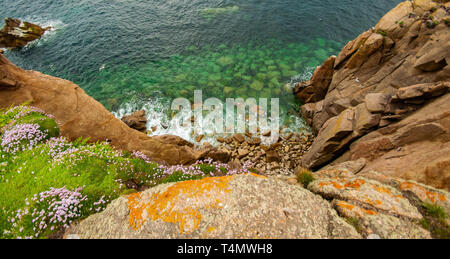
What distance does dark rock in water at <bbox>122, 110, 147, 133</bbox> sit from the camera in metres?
22.8

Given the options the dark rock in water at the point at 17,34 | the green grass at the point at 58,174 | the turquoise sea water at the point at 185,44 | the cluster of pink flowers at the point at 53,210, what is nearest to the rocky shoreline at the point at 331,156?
the cluster of pink flowers at the point at 53,210

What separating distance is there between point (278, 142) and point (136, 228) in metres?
17.7

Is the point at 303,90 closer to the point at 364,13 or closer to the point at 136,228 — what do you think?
the point at 136,228

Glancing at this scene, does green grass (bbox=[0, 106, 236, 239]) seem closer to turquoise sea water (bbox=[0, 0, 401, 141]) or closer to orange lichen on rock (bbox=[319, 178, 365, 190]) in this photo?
orange lichen on rock (bbox=[319, 178, 365, 190])

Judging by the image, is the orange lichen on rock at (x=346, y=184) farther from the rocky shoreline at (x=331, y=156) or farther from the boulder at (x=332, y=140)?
the boulder at (x=332, y=140)

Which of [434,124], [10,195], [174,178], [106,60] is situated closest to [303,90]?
[434,124]

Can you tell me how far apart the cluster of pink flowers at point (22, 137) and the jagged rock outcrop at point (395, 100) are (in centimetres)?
1760

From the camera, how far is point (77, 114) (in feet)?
45.9

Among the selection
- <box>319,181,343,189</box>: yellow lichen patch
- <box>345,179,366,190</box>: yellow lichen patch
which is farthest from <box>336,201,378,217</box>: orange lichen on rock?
<box>345,179,366,190</box>: yellow lichen patch

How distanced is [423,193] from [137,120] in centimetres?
2372

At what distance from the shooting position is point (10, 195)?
24.3 feet

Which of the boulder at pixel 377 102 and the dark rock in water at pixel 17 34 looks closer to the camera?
the boulder at pixel 377 102

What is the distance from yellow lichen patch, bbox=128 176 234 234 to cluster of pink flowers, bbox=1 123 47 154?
22.2 ft

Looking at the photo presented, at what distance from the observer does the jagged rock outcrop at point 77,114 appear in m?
13.2
